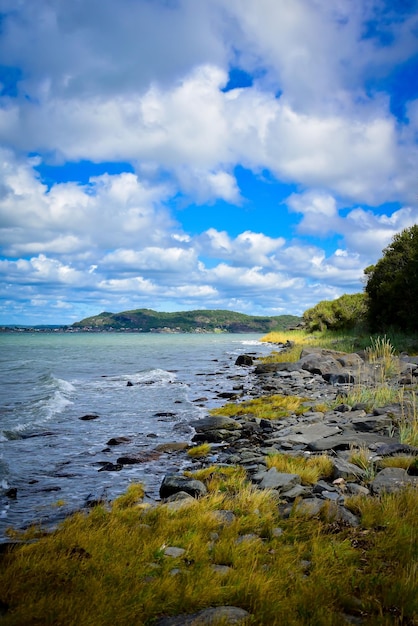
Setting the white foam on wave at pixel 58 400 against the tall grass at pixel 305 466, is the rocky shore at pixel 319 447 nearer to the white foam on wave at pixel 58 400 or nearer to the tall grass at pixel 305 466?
the tall grass at pixel 305 466

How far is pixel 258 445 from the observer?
1216 cm

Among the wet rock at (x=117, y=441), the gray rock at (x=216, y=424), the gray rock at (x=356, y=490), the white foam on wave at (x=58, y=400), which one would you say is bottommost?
the white foam on wave at (x=58, y=400)

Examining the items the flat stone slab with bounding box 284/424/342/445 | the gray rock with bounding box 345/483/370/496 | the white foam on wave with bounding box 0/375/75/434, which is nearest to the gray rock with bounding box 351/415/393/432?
the flat stone slab with bounding box 284/424/342/445

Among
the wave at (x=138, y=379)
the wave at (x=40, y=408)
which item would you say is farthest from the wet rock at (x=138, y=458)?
the wave at (x=138, y=379)

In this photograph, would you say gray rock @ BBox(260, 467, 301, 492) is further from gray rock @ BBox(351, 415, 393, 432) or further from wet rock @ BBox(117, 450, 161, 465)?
gray rock @ BBox(351, 415, 393, 432)

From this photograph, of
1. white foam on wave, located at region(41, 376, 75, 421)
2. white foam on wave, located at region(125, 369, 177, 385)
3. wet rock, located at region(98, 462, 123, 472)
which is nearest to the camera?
wet rock, located at region(98, 462, 123, 472)

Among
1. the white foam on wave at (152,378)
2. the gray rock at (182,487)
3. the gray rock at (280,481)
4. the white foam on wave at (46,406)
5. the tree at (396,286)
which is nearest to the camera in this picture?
the gray rock at (280,481)

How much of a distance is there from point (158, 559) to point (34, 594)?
149cm

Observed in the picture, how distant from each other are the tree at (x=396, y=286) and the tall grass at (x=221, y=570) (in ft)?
108

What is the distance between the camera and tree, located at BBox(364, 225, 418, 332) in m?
36.4

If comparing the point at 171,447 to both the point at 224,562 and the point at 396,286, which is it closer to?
the point at 224,562

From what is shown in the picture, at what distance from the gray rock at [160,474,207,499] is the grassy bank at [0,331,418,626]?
71 cm

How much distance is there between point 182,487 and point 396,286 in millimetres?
35048

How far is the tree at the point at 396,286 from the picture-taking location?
36375 millimetres
